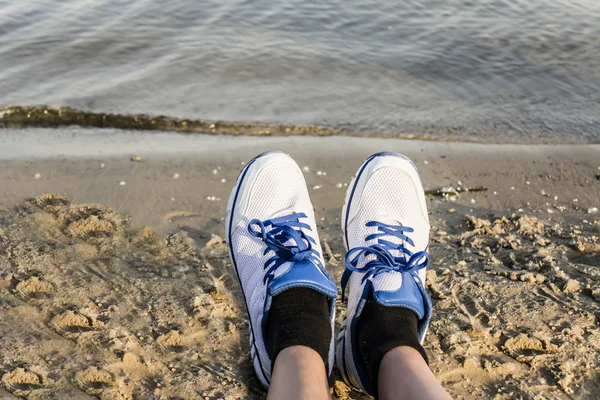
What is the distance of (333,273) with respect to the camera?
2.49m

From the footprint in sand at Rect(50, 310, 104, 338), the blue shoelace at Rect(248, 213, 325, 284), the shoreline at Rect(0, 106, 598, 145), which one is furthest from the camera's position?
the shoreline at Rect(0, 106, 598, 145)

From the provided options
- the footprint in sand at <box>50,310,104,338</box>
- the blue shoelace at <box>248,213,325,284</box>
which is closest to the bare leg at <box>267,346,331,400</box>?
the blue shoelace at <box>248,213,325,284</box>

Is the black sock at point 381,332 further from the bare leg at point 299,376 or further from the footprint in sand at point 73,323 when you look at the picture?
the footprint in sand at point 73,323

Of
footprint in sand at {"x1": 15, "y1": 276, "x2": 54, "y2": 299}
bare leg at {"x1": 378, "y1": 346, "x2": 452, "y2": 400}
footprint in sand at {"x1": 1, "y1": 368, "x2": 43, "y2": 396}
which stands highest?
bare leg at {"x1": 378, "y1": 346, "x2": 452, "y2": 400}

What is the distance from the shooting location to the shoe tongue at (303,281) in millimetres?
1932

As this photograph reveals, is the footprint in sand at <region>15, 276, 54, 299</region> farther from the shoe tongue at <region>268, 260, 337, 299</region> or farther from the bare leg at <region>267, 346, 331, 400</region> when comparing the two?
the bare leg at <region>267, 346, 331, 400</region>

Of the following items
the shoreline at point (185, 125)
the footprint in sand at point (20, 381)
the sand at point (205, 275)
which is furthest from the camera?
the shoreline at point (185, 125)

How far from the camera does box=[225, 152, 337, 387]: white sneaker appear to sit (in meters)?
1.93

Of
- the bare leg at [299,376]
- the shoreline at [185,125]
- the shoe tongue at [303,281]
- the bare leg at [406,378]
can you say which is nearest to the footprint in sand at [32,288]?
the shoe tongue at [303,281]

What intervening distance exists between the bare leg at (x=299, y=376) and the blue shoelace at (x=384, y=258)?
1.59 ft

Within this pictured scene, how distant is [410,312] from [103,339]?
1086mm

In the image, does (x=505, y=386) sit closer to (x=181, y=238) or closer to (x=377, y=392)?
(x=377, y=392)

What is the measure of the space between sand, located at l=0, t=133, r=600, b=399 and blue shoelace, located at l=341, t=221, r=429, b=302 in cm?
20

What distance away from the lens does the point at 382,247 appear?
2.29m
